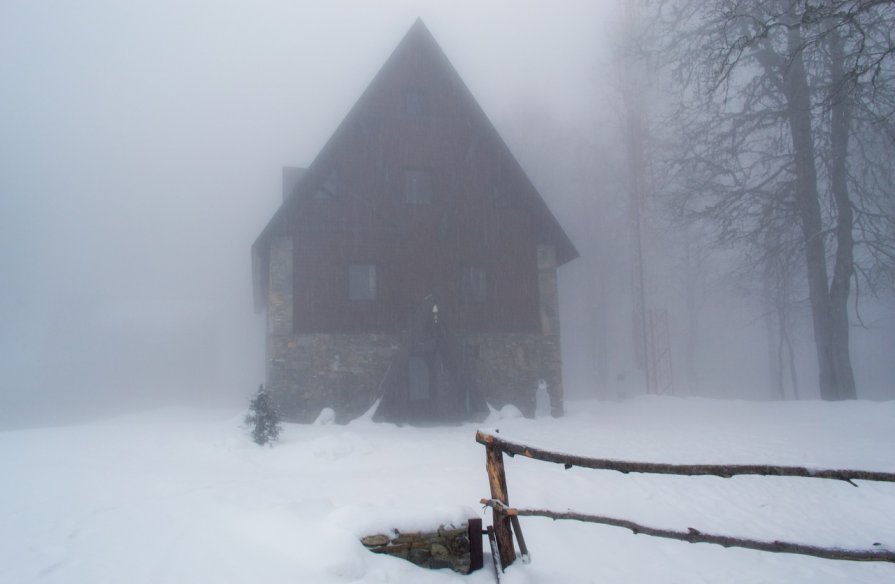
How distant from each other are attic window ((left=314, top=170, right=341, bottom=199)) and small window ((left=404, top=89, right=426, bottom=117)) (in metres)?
2.90

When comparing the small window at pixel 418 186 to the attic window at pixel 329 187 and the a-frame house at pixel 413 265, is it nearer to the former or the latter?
the a-frame house at pixel 413 265

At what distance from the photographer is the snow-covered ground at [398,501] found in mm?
4668

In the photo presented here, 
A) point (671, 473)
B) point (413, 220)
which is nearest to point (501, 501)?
point (671, 473)

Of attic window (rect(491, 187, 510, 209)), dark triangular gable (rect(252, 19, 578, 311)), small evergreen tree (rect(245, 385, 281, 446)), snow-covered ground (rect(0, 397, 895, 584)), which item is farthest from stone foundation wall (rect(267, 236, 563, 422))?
attic window (rect(491, 187, 510, 209))

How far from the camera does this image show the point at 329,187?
15711mm

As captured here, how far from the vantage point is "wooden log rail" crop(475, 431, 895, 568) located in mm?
3203

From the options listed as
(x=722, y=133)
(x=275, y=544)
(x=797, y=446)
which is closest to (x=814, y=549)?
(x=275, y=544)

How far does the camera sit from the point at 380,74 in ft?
52.4

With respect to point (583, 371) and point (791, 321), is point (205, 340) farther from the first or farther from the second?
point (791, 321)

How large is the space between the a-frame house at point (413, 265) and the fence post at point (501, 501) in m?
10.7

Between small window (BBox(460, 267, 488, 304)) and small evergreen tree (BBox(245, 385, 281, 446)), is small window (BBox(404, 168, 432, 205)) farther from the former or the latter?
small evergreen tree (BBox(245, 385, 281, 446))

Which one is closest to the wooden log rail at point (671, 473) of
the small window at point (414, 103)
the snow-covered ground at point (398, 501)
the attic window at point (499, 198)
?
the snow-covered ground at point (398, 501)

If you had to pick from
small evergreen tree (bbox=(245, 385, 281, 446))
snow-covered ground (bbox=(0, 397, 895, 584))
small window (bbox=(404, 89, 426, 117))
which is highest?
small window (bbox=(404, 89, 426, 117))

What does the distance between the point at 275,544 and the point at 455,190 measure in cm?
1281
